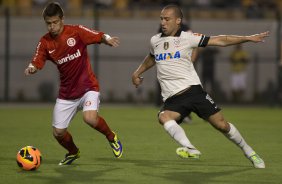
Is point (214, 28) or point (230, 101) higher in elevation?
point (214, 28)

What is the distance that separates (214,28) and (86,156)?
15.9m

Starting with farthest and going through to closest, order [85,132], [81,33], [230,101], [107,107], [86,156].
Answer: [230,101], [107,107], [85,132], [86,156], [81,33]

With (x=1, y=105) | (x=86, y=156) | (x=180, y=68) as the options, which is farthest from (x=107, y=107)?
(x=180, y=68)

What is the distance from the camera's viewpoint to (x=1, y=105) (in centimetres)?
2425

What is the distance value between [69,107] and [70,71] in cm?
47

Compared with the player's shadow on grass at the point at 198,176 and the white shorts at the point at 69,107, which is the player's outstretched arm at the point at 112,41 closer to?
the white shorts at the point at 69,107

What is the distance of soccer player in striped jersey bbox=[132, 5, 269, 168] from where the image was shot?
9.34 meters

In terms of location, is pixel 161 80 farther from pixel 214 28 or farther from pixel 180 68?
pixel 214 28

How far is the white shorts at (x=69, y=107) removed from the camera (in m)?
9.75

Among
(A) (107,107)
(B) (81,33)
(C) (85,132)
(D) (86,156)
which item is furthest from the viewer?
(A) (107,107)

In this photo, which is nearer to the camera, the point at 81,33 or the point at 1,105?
the point at 81,33

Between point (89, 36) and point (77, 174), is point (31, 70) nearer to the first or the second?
point (89, 36)

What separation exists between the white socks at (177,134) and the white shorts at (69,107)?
1.09m

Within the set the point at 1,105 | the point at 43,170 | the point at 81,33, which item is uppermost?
the point at 81,33
